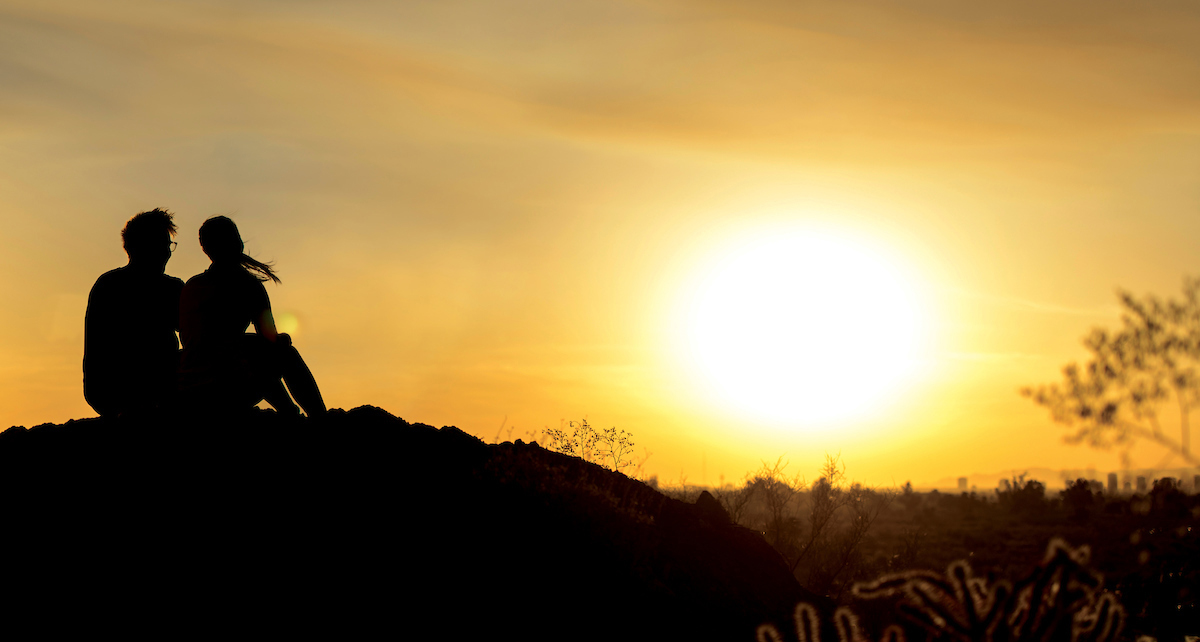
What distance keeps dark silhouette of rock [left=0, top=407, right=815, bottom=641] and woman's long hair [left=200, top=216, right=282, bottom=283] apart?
1.24 meters

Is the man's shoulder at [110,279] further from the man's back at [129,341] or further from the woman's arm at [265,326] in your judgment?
the woman's arm at [265,326]

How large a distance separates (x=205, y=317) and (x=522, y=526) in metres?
2.87

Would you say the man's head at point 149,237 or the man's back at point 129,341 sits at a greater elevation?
the man's head at point 149,237

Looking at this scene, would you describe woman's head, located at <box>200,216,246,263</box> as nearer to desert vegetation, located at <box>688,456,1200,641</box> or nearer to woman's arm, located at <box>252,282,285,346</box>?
woman's arm, located at <box>252,282,285,346</box>

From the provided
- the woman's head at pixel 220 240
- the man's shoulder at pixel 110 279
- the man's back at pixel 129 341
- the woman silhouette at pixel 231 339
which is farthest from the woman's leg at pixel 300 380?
the man's shoulder at pixel 110 279

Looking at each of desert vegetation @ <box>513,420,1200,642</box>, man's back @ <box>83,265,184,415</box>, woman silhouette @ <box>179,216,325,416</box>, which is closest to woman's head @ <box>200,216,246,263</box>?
woman silhouette @ <box>179,216,325,416</box>

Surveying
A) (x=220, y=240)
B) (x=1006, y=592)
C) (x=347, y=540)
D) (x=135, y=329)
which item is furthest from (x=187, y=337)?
(x=1006, y=592)

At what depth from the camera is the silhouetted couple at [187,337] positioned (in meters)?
6.99

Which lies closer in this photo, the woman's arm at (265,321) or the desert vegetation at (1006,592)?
the desert vegetation at (1006,592)

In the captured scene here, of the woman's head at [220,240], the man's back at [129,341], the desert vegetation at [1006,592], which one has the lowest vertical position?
the desert vegetation at [1006,592]

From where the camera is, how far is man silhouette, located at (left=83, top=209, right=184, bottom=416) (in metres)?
7.80

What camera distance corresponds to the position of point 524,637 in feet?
20.4

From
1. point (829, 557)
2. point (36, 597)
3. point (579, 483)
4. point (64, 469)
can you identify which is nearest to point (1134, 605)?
point (579, 483)

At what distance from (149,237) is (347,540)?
128 inches
